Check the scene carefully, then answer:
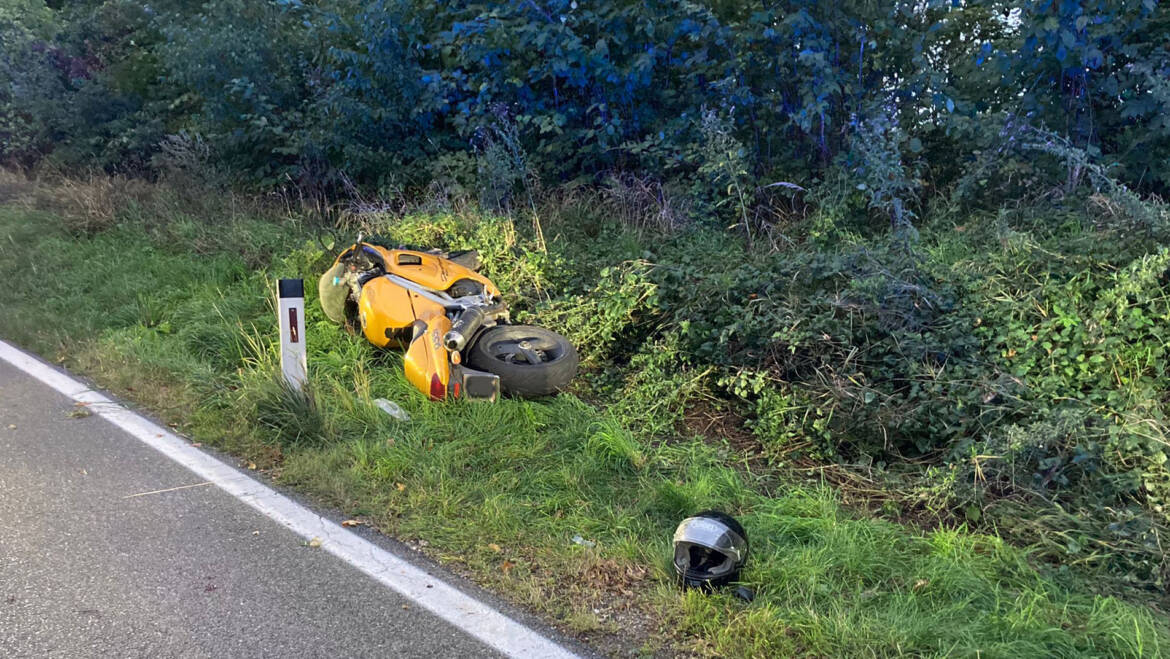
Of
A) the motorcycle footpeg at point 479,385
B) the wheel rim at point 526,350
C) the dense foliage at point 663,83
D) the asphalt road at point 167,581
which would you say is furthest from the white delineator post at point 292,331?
the dense foliage at point 663,83

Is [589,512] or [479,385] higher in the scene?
[479,385]

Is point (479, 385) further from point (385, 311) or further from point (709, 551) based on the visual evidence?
point (709, 551)

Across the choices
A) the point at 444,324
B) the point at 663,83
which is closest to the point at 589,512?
the point at 444,324

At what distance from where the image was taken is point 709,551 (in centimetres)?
346

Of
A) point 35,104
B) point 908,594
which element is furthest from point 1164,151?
point 35,104

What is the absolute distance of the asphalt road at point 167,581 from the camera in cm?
308

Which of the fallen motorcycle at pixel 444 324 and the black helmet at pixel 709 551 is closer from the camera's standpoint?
the black helmet at pixel 709 551

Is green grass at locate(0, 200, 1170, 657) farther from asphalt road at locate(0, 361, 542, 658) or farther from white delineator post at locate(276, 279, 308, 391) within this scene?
asphalt road at locate(0, 361, 542, 658)

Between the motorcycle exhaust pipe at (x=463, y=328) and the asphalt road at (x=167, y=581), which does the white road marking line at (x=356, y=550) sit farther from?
the motorcycle exhaust pipe at (x=463, y=328)

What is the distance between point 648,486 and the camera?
14.5ft

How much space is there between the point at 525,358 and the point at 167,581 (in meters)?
2.82

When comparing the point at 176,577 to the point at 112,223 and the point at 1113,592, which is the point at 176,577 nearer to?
the point at 1113,592

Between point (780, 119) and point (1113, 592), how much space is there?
221 inches

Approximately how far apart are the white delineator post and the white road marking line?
0.75 meters
